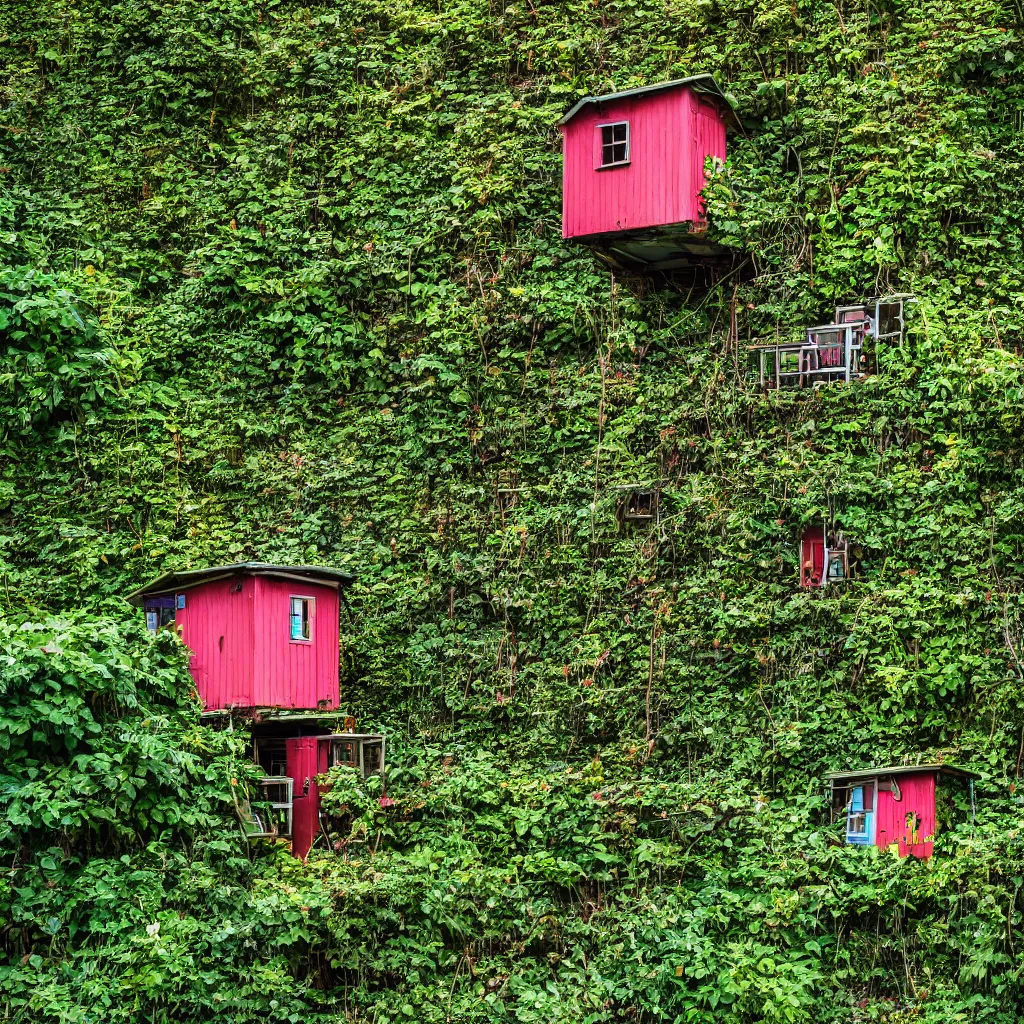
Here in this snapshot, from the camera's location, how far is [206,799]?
61.3 feet

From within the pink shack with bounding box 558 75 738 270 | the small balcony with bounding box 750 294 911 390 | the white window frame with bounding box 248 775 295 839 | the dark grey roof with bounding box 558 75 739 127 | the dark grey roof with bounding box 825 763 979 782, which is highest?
the dark grey roof with bounding box 558 75 739 127

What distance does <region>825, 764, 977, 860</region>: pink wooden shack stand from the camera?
18125mm

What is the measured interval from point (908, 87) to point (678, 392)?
620 centimetres

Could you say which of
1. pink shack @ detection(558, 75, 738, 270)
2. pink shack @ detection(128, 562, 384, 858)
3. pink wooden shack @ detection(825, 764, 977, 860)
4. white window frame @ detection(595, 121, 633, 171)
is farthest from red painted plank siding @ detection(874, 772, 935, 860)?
white window frame @ detection(595, 121, 633, 171)

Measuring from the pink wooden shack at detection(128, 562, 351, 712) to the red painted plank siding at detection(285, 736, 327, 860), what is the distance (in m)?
0.58

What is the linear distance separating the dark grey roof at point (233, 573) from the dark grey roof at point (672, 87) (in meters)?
8.60

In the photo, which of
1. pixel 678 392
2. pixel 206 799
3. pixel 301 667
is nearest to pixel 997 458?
pixel 678 392

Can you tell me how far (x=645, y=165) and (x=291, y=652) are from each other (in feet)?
31.1

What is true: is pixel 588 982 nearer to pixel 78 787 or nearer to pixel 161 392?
pixel 78 787

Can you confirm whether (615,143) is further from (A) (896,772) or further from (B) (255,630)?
(A) (896,772)

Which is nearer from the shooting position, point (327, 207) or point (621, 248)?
point (621, 248)

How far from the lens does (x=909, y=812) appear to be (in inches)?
715

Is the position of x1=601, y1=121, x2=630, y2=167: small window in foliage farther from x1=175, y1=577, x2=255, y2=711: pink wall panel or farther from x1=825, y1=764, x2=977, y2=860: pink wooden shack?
x1=825, y1=764, x2=977, y2=860: pink wooden shack

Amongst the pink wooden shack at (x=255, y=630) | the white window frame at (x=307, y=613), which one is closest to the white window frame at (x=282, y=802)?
the pink wooden shack at (x=255, y=630)
